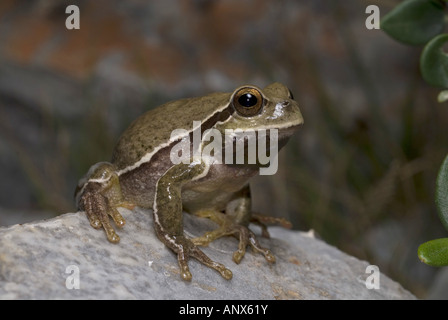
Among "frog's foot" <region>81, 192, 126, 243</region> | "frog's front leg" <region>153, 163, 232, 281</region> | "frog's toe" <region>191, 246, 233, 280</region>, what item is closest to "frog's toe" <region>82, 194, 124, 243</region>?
"frog's foot" <region>81, 192, 126, 243</region>

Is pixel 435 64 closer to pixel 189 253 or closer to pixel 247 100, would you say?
pixel 247 100

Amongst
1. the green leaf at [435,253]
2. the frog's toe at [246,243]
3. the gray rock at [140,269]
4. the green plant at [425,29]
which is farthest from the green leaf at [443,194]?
the frog's toe at [246,243]

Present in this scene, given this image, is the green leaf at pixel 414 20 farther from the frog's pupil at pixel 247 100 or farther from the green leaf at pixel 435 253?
the green leaf at pixel 435 253

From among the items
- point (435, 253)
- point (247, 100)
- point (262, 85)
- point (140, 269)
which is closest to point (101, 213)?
point (140, 269)

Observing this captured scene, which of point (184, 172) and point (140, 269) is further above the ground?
point (184, 172)

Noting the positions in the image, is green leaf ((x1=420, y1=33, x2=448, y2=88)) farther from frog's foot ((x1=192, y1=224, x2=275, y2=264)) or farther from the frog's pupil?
frog's foot ((x1=192, y1=224, x2=275, y2=264))

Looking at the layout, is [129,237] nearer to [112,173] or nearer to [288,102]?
[112,173]

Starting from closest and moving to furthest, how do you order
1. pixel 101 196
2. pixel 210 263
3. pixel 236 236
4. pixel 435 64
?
pixel 435 64
pixel 210 263
pixel 101 196
pixel 236 236
